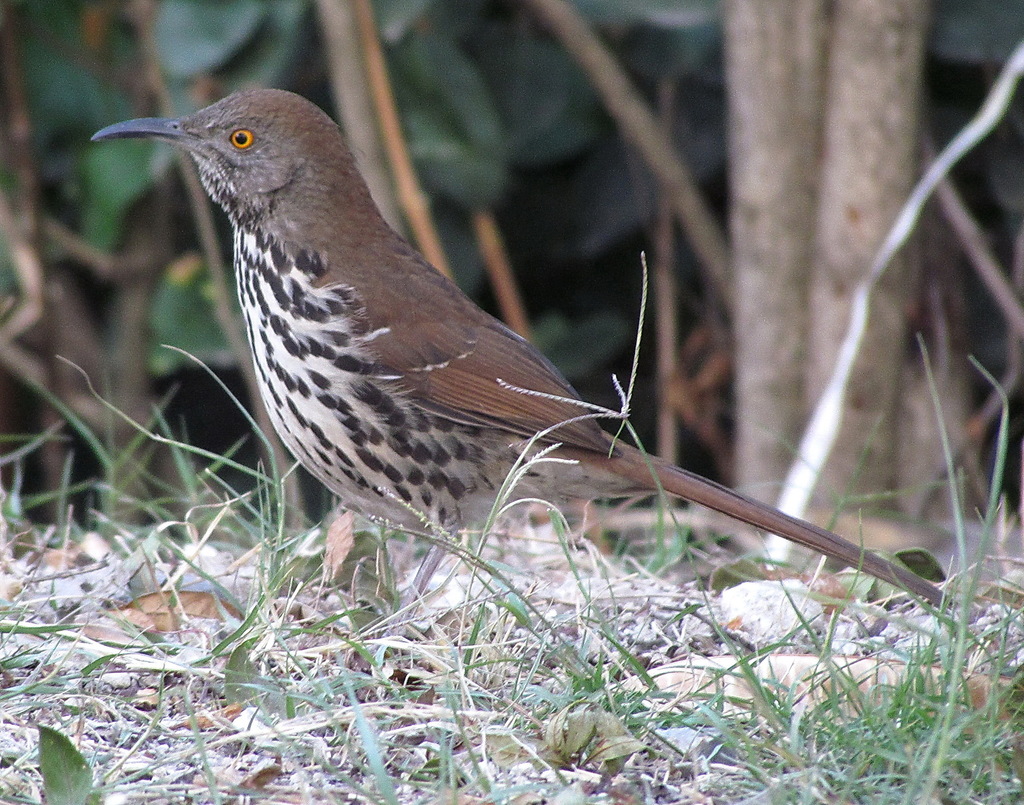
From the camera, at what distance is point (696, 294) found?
6.21 m

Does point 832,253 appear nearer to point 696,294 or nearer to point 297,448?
point 696,294

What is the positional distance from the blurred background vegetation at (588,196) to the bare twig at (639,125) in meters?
0.01

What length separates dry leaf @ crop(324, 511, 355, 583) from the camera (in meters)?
2.87

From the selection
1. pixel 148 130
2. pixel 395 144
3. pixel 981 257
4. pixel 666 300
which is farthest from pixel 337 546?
pixel 666 300

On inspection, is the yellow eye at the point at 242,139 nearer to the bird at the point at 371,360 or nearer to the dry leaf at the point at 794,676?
the bird at the point at 371,360

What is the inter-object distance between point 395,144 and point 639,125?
886mm

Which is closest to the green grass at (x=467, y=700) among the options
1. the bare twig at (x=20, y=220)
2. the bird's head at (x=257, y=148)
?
the bird's head at (x=257, y=148)

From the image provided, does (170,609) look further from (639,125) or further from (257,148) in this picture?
(639,125)

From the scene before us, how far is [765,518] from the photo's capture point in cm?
310

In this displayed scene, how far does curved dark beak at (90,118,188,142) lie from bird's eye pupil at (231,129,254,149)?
149 mm

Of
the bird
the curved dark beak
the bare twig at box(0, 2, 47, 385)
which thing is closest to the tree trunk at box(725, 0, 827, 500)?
the bird

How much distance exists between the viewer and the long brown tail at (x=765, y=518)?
9.25ft

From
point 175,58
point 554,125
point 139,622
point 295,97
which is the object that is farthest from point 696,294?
point 139,622

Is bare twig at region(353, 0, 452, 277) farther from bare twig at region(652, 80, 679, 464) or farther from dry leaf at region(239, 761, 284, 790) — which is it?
dry leaf at region(239, 761, 284, 790)
